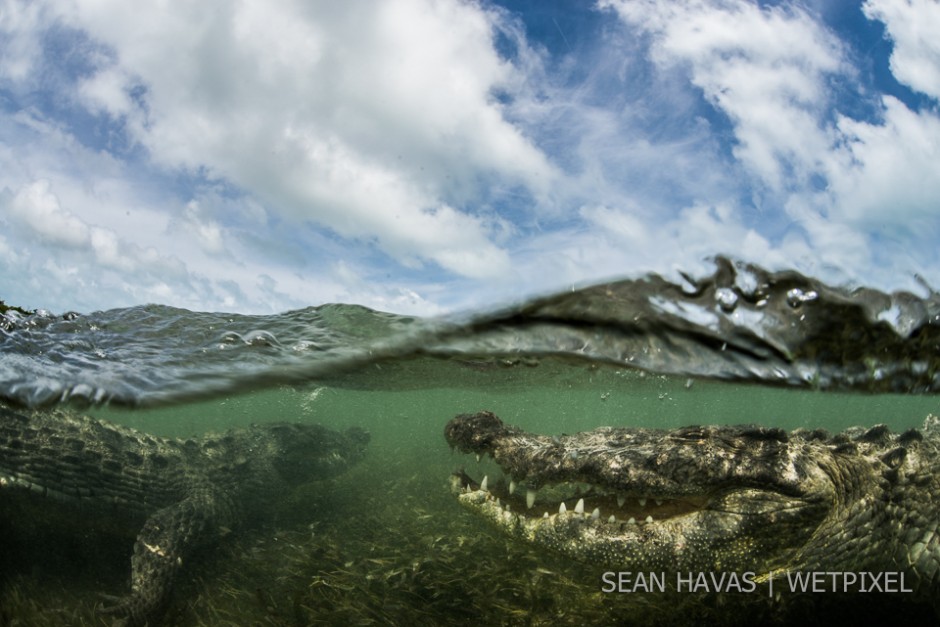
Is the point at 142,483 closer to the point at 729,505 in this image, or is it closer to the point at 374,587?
the point at 374,587

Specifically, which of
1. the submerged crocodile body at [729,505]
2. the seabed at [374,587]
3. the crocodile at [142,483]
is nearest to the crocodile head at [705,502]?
the submerged crocodile body at [729,505]

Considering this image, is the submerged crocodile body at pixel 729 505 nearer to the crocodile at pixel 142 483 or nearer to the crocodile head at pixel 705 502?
the crocodile head at pixel 705 502

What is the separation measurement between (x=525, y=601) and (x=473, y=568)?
82 centimetres

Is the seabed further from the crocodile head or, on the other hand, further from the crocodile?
the crocodile head

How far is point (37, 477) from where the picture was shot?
19.0 feet

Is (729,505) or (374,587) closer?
(729,505)

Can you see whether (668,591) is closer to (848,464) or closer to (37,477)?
(848,464)

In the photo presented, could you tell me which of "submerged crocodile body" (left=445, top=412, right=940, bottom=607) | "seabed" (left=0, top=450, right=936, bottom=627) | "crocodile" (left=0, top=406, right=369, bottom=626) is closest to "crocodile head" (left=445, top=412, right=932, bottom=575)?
"submerged crocodile body" (left=445, top=412, right=940, bottom=607)

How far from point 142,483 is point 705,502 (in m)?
5.82

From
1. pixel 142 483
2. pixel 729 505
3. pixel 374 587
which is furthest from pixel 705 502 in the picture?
pixel 142 483

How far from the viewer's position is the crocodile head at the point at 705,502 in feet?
12.2

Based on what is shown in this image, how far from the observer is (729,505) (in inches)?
148

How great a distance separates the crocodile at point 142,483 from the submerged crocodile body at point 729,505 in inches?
122

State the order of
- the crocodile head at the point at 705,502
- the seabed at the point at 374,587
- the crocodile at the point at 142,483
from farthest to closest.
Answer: the crocodile at the point at 142,483 < the seabed at the point at 374,587 < the crocodile head at the point at 705,502
